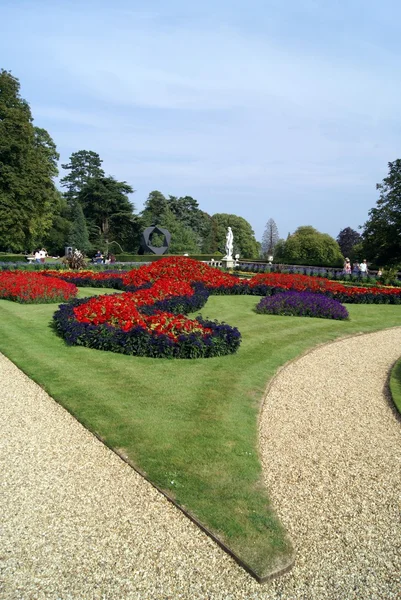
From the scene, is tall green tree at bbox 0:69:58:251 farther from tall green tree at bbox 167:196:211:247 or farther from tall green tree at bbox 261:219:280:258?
tall green tree at bbox 261:219:280:258

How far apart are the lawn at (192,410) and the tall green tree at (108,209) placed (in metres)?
47.3

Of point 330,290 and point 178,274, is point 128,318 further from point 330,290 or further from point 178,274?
point 330,290

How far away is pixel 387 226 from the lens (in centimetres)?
3356

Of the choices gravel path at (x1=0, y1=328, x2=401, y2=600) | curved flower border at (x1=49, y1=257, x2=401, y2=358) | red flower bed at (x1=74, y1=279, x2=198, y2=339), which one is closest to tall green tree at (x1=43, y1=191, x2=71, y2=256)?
curved flower border at (x1=49, y1=257, x2=401, y2=358)

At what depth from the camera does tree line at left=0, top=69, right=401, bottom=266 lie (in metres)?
30.2

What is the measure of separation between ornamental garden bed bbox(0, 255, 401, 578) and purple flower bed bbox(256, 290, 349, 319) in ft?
4.39

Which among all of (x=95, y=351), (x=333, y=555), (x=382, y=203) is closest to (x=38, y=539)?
(x=333, y=555)

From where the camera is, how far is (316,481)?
462 centimetres

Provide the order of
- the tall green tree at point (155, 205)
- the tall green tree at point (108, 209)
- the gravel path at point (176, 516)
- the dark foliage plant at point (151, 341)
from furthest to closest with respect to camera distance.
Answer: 1. the tall green tree at point (155, 205)
2. the tall green tree at point (108, 209)
3. the dark foliage plant at point (151, 341)
4. the gravel path at point (176, 516)

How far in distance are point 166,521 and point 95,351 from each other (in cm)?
543

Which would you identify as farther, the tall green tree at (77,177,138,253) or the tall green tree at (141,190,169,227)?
the tall green tree at (141,190,169,227)

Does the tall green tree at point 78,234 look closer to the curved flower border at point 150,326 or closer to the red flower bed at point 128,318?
the curved flower border at point 150,326

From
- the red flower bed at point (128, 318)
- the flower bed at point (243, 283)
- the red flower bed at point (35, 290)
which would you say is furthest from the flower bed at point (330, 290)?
the red flower bed at point (128, 318)

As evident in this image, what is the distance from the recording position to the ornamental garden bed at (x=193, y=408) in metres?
3.92
